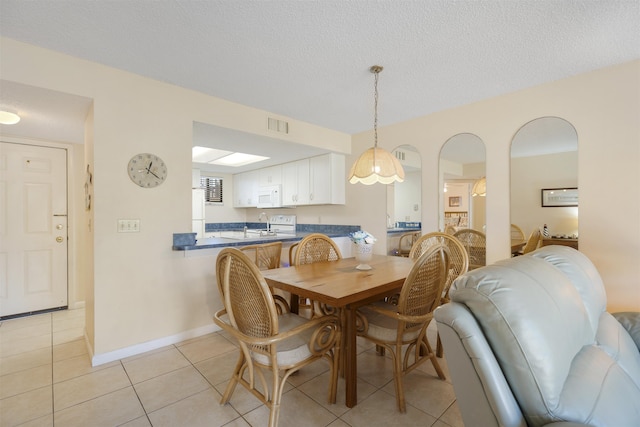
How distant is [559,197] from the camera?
277 cm

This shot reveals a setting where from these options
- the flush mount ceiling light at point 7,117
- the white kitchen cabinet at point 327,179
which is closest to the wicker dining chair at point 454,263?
the white kitchen cabinet at point 327,179

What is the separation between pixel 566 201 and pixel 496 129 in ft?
3.07

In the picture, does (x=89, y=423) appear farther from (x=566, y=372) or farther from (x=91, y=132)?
(x=566, y=372)

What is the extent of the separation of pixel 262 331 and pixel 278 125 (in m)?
2.62

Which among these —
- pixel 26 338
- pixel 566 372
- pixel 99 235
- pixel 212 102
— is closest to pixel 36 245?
pixel 26 338

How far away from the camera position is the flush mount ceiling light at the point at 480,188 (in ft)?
10.3

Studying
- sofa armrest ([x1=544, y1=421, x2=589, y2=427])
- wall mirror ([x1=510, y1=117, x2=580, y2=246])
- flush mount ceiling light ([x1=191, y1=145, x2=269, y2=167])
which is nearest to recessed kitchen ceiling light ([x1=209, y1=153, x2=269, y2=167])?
flush mount ceiling light ([x1=191, y1=145, x2=269, y2=167])

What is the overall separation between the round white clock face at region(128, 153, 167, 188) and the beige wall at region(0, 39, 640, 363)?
2.1 inches

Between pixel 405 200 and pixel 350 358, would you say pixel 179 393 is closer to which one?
pixel 350 358

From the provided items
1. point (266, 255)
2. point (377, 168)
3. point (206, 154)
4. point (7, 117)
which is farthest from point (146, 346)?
point (206, 154)

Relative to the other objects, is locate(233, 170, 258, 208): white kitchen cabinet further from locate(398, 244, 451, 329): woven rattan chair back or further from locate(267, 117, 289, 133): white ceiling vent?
locate(398, 244, 451, 329): woven rattan chair back

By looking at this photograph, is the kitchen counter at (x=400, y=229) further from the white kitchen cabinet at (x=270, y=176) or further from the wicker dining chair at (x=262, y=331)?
the wicker dining chair at (x=262, y=331)

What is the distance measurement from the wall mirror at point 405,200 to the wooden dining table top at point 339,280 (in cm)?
126

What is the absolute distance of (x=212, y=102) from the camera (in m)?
2.99
